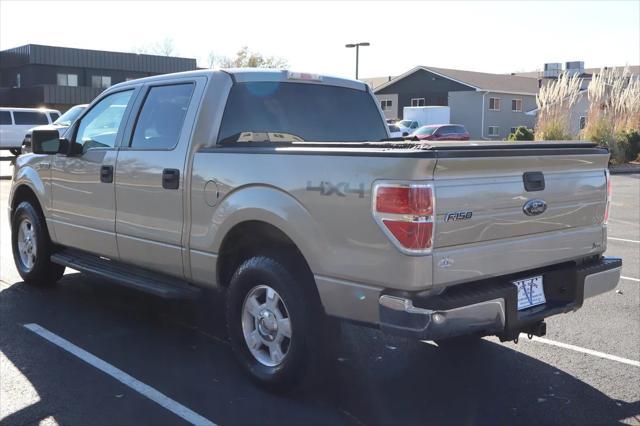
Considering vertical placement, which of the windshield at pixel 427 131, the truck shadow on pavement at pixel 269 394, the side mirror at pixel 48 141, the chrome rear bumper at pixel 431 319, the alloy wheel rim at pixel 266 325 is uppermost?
the windshield at pixel 427 131

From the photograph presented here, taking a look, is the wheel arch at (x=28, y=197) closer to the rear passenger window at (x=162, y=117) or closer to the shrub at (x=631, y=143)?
the rear passenger window at (x=162, y=117)

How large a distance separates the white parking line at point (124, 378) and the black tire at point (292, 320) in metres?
0.54

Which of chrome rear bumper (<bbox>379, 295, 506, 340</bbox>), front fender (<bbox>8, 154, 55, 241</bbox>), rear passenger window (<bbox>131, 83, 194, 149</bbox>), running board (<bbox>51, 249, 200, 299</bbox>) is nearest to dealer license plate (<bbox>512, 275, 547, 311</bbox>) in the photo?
chrome rear bumper (<bbox>379, 295, 506, 340</bbox>)

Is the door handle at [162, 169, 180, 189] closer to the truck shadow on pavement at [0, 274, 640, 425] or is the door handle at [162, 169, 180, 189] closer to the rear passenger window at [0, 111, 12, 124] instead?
the truck shadow on pavement at [0, 274, 640, 425]

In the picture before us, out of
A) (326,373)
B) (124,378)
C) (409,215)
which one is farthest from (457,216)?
(124,378)

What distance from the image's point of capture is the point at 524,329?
4242mm

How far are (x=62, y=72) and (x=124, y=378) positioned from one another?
166ft

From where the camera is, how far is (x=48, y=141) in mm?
6031

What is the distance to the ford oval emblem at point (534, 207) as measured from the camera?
13.0 feet

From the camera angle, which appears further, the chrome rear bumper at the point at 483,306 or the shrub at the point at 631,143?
the shrub at the point at 631,143

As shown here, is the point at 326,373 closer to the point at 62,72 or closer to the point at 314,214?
the point at 314,214

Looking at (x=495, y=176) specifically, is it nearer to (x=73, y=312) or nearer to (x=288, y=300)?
(x=288, y=300)

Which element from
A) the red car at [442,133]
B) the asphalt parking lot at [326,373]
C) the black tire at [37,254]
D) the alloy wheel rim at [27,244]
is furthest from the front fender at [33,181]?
the red car at [442,133]

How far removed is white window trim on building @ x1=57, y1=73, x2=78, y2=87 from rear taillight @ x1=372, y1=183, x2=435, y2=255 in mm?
51188
